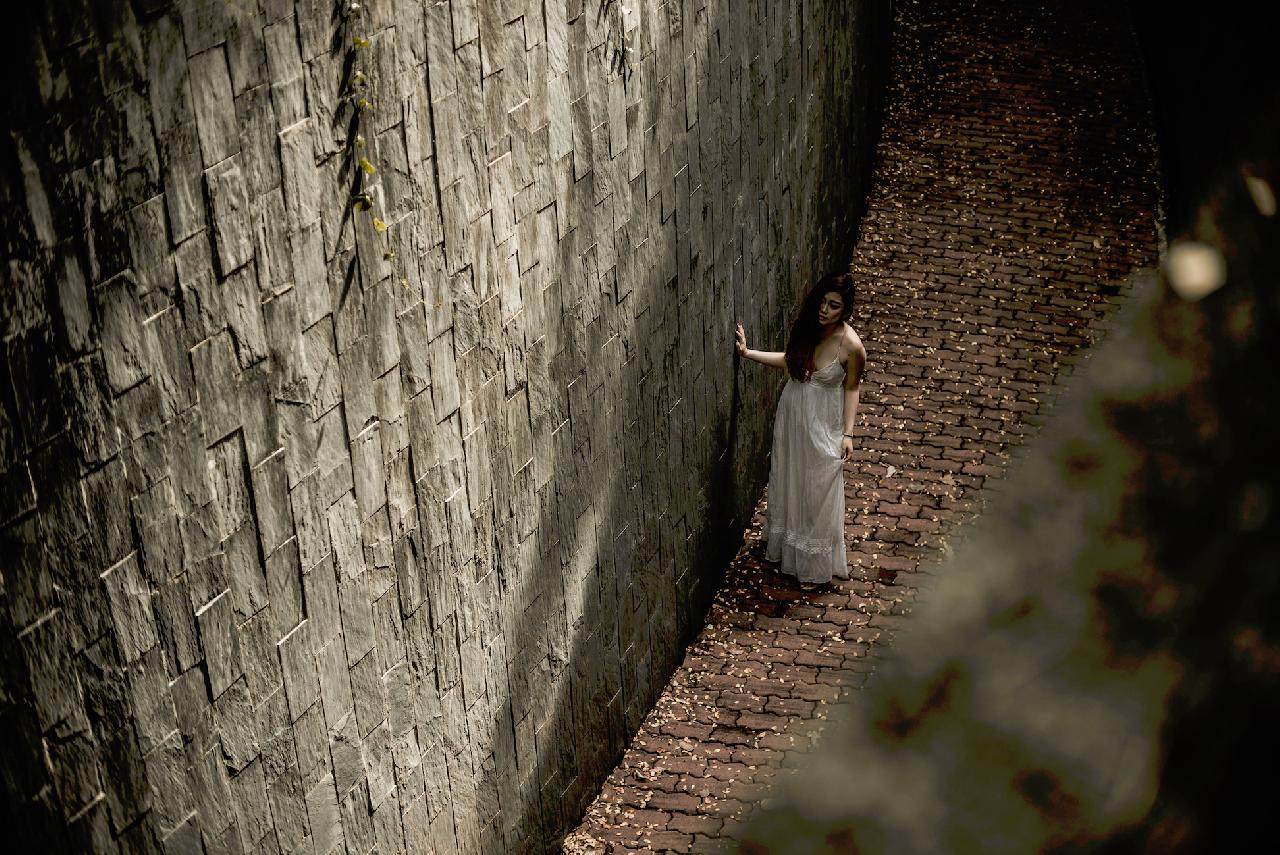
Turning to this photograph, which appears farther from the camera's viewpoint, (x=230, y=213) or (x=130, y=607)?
(x=230, y=213)

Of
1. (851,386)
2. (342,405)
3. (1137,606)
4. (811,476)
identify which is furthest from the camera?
(811,476)

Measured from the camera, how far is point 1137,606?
62 centimetres

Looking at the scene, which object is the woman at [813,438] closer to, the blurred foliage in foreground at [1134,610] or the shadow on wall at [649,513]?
the shadow on wall at [649,513]

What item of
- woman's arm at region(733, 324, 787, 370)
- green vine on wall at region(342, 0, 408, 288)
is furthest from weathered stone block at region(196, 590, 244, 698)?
woman's arm at region(733, 324, 787, 370)

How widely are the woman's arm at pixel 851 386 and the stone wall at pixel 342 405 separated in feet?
3.53

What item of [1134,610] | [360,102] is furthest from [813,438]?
[1134,610]

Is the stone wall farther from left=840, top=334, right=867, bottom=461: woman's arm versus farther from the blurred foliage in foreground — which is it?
the blurred foliage in foreground

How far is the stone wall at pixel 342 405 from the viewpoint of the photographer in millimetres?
2631

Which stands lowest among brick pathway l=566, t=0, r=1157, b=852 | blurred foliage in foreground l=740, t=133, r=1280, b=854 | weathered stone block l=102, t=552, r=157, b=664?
brick pathway l=566, t=0, r=1157, b=852

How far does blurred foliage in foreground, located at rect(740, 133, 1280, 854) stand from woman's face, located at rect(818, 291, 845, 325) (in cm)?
600

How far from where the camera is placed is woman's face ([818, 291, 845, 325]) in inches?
265

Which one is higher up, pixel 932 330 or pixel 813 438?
pixel 813 438

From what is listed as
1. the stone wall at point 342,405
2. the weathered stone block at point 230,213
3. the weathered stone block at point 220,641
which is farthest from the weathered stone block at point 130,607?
the weathered stone block at point 230,213

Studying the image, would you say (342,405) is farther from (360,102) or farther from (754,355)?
(754,355)
